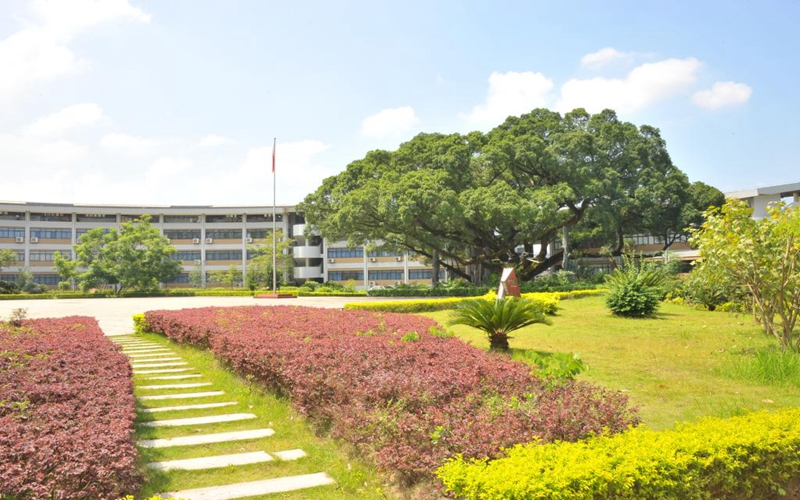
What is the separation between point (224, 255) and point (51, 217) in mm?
17532

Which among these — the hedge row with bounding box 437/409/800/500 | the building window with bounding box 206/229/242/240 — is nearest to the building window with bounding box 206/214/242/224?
the building window with bounding box 206/229/242/240

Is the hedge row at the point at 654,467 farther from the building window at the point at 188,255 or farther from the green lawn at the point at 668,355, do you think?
the building window at the point at 188,255

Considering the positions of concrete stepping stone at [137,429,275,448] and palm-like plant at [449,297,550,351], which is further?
palm-like plant at [449,297,550,351]

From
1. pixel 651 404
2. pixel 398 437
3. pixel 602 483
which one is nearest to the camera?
pixel 602 483

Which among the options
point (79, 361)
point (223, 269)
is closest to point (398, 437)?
point (79, 361)

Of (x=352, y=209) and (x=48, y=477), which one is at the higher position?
(x=352, y=209)

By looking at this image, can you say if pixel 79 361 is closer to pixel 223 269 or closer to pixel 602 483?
pixel 602 483

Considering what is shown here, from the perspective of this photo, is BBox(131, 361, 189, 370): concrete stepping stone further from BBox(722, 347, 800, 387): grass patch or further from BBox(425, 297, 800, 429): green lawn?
BBox(722, 347, 800, 387): grass patch

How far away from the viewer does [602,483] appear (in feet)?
10.1

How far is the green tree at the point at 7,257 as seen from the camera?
170ft

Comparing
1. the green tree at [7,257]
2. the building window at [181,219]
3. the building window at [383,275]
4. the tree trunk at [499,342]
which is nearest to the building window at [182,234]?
the building window at [181,219]

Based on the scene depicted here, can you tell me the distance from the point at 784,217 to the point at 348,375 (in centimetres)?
742

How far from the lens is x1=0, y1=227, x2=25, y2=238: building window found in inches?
2173

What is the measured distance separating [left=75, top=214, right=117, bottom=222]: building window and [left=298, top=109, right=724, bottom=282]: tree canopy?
3263 cm
